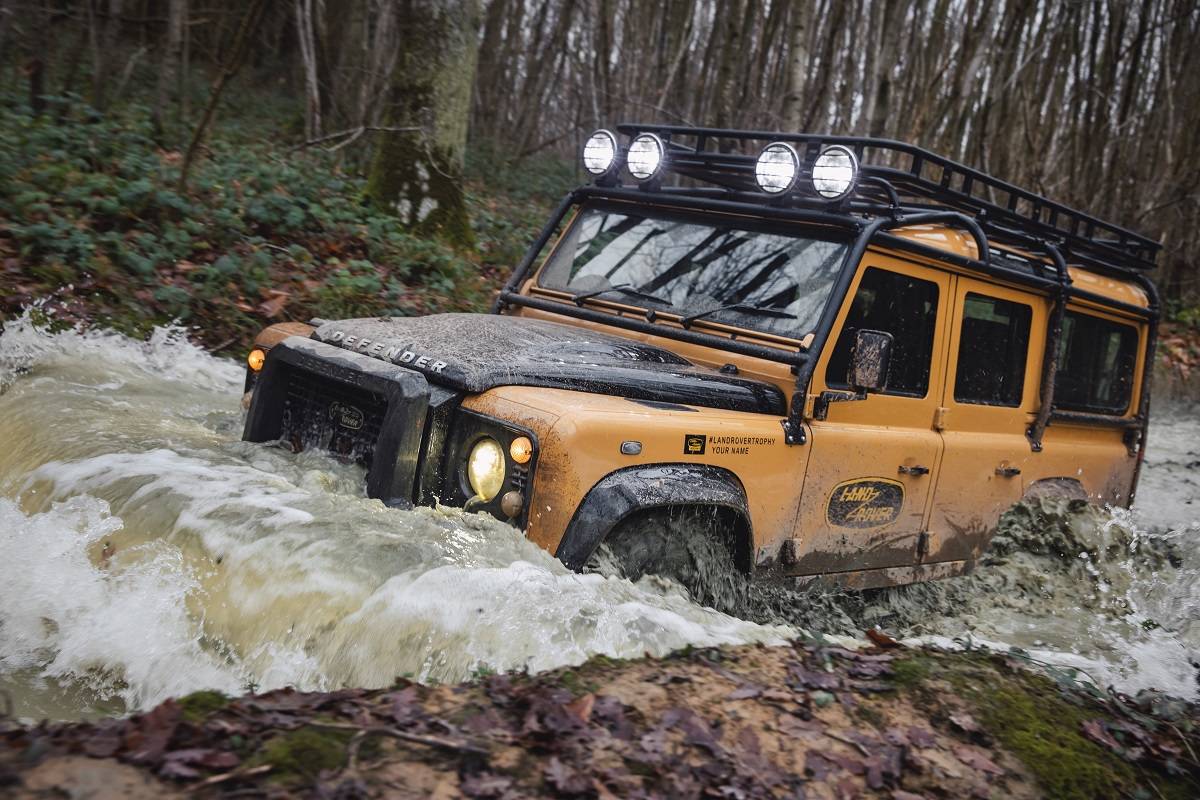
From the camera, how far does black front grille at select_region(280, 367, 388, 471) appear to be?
12.7 feet

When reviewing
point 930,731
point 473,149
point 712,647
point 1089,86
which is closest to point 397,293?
point 712,647

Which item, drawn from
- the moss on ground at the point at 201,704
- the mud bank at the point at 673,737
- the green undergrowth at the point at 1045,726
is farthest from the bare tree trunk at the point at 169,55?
the green undergrowth at the point at 1045,726

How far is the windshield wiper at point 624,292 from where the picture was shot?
4.74 metres

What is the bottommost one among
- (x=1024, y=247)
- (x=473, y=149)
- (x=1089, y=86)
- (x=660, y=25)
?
(x=1024, y=247)

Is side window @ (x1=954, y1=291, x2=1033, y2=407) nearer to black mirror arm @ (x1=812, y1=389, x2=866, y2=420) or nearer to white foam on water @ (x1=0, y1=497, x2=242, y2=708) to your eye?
black mirror arm @ (x1=812, y1=389, x2=866, y2=420)

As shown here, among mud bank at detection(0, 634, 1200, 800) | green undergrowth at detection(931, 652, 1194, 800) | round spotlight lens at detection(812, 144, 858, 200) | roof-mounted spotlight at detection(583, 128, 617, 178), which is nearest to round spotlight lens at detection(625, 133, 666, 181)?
roof-mounted spotlight at detection(583, 128, 617, 178)

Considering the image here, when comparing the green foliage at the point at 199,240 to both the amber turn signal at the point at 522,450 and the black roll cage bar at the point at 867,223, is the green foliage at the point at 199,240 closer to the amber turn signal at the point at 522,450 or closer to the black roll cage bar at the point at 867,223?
the black roll cage bar at the point at 867,223

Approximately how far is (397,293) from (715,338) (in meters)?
4.57

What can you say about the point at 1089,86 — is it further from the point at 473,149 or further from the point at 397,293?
the point at 397,293

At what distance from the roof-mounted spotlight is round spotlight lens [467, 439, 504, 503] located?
223 centimetres

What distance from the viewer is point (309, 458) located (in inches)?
158

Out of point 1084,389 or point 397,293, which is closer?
point 1084,389

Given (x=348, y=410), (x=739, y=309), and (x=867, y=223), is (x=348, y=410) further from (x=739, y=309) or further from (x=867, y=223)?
(x=867, y=223)

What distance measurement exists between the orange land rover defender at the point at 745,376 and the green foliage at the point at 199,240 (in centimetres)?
303
